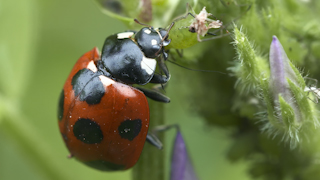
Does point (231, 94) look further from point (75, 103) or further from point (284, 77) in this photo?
point (75, 103)

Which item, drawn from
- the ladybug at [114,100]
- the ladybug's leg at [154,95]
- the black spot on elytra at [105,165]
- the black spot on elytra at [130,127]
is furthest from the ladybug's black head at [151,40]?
the black spot on elytra at [105,165]

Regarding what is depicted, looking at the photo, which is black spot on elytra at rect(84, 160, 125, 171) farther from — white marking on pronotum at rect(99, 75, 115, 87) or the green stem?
white marking on pronotum at rect(99, 75, 115, 87)

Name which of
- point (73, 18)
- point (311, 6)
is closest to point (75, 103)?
point (311, 6)

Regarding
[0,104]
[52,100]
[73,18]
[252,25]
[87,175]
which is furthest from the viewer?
[73,18]

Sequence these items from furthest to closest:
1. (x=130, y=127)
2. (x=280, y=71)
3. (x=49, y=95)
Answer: (x=49, y=95) → (x=130, y=127) → (x=280, y=71)

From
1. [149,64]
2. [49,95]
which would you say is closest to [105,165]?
[149,64]

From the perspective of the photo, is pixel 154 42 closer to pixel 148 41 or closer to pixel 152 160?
pixel 148 41

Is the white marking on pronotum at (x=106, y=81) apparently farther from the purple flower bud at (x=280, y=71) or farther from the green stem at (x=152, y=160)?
the purple flower bud at (x=280, y=71)
